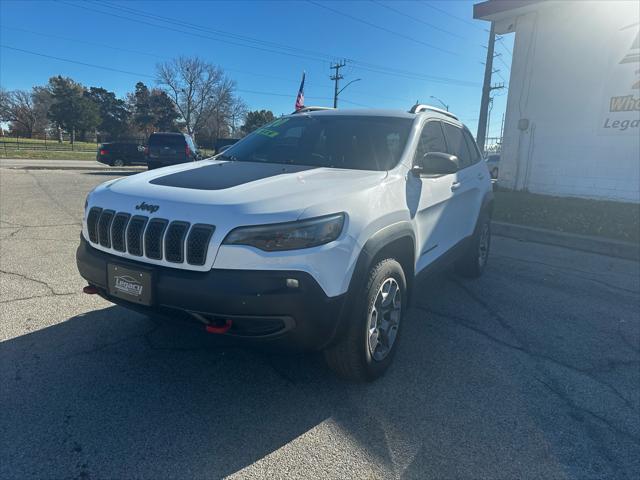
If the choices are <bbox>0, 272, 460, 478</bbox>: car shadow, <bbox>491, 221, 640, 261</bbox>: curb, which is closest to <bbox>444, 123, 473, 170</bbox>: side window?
<bbox>0, 272, 460, 478</bbox>: car shadow

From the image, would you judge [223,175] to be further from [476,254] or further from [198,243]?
[476,254]

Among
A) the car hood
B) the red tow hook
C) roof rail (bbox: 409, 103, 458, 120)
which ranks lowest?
the red tow hook

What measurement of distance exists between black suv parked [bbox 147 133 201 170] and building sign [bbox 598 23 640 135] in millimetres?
13730

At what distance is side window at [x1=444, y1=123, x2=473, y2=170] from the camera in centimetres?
445

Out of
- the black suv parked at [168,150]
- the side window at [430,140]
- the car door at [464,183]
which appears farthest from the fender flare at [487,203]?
the black suv parked at [168,150]

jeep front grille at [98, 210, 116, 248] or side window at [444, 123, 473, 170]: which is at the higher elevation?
side window at [444, 123, 473, 170]

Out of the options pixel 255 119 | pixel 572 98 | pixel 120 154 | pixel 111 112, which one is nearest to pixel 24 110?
pixel 111 112

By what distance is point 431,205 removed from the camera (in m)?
3.56

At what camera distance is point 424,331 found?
376cm

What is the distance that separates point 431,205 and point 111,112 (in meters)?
77.0

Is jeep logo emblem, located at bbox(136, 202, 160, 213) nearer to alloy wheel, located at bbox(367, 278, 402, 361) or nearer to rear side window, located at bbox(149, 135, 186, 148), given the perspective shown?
alloy wheel, located at bbox(367, 278, 402, 361)

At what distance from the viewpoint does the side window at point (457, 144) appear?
4450 millimetres

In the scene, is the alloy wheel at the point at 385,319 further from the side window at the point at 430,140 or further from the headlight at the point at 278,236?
the side window at the point at 430,140

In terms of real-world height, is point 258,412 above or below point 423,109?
below
